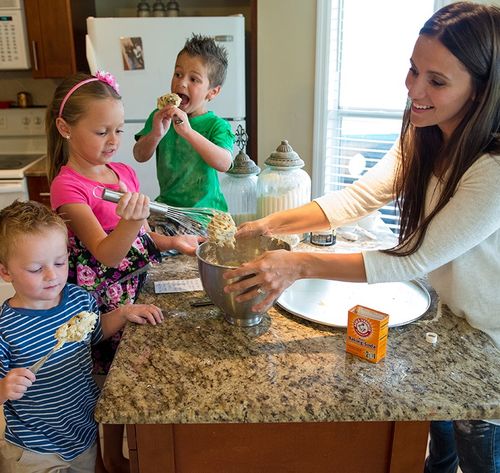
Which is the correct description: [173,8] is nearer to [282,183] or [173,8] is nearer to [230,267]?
[282,183]

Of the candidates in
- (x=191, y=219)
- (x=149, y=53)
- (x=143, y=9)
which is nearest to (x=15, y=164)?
(x=149, y=53)

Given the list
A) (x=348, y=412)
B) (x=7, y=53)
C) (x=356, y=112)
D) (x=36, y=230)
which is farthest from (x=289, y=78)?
(x=348, y=412)

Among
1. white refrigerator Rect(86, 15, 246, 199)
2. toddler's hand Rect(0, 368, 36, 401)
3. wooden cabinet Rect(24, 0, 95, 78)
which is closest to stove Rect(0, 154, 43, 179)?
wooden cabinet Rect(24, 0, 95, 78)

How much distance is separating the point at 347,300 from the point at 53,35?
8.86 feet

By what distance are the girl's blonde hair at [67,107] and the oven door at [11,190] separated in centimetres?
171

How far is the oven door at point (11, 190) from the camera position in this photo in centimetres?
296

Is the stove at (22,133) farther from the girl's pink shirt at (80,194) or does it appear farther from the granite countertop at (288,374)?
the granite countertop at (288,374)

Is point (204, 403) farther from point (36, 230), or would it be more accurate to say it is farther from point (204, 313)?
point (36, 230)

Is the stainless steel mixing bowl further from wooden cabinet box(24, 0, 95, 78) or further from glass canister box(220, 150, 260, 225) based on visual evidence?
wooden cabinet box(24, 0, 95, 78)

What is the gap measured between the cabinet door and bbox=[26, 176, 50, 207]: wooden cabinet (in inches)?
27.2

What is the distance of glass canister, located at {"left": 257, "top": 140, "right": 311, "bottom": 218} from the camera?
5.71 feet

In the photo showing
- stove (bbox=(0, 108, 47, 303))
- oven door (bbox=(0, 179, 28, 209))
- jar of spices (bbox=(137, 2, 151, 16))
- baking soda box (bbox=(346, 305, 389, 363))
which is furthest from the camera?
stove (bbox=(0, 108, 47, 303))

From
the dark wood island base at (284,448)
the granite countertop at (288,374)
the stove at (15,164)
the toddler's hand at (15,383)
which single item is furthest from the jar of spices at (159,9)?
the dark wood island base at (284,448)

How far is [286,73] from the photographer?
3086 mm
